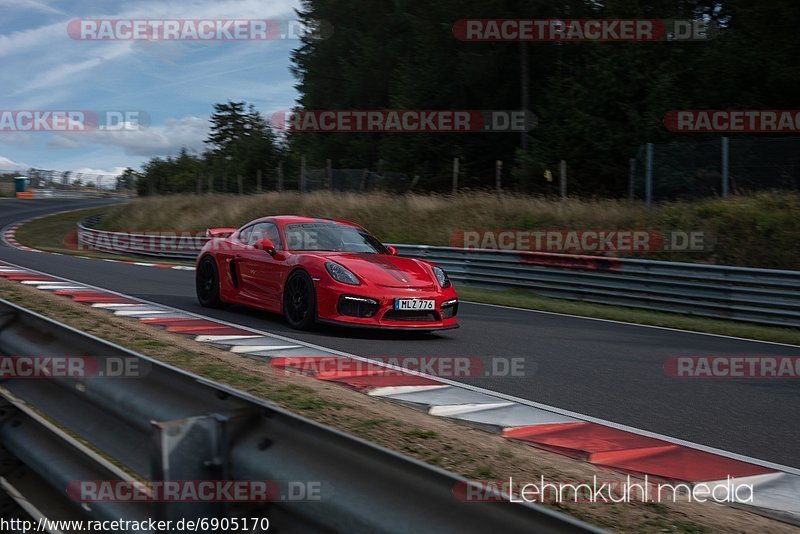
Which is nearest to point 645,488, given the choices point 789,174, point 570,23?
point 789,174

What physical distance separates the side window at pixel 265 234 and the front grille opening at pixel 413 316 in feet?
5.75

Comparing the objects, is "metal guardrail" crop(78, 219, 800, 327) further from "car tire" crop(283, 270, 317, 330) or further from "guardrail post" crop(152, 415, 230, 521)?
"guardrail post" crop(152, 415, 230, 521)

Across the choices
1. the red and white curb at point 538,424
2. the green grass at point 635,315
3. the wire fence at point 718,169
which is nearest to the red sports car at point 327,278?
the red and white curb at point 538,424

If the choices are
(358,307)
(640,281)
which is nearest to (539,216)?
(640,281)

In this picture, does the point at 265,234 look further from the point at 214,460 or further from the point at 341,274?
the point at 214,460

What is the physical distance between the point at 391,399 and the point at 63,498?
9.95ft

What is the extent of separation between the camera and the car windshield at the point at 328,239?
948 centimetres

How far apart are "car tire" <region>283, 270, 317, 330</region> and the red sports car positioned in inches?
0.4

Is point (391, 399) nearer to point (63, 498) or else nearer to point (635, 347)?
point (63, 498)

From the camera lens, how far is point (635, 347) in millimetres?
8984

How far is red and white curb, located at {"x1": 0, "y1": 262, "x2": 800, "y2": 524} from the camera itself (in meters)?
4.34

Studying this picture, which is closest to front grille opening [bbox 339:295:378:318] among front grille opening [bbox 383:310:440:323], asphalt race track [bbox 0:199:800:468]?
front grille opening [bbox 383:310:440:323]

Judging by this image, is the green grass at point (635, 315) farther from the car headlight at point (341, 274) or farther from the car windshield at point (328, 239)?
the car headlight at point (341, 274)

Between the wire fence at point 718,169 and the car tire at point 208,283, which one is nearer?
the car tire at point 208,283
